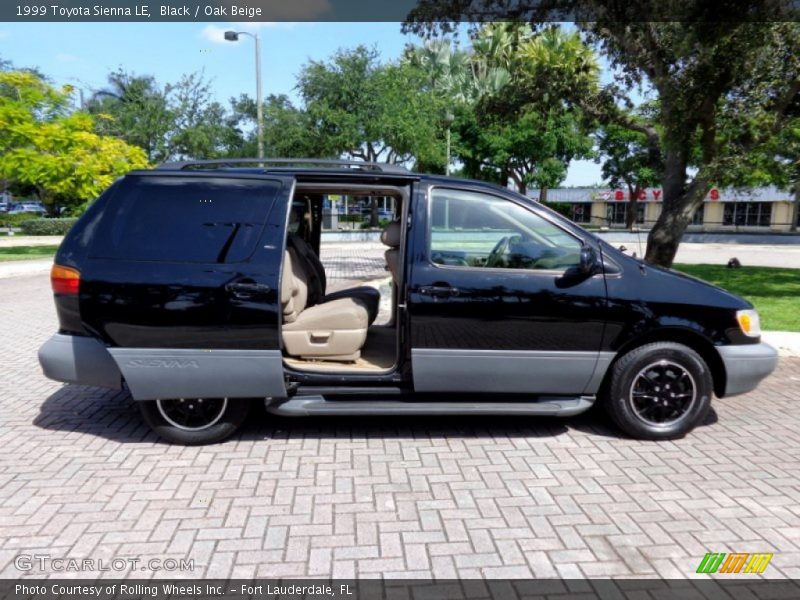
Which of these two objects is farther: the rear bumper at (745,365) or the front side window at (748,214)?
the front side window at (748,214)

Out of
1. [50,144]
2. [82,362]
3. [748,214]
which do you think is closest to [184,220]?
[82,362]

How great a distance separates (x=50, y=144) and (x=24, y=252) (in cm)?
525

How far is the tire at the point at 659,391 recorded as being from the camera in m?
4.36

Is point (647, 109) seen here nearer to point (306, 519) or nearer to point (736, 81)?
point (736, 81)

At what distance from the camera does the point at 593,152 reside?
43.7 metres

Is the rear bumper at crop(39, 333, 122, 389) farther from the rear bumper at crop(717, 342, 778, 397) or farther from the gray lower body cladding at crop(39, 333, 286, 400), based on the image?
the rear bumper at crop(717, 342, 778, 397)

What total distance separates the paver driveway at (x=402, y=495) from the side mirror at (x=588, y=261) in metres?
1.32

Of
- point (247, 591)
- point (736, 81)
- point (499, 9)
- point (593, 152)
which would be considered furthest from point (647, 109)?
point (247, 591)

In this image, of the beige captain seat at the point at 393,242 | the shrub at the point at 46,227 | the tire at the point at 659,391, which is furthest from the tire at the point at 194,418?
the shrub at the point at 46,227

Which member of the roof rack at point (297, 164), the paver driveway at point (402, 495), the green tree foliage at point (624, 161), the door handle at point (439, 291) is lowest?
the paver driveway at point (402, 495)

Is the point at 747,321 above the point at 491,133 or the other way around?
the other way around

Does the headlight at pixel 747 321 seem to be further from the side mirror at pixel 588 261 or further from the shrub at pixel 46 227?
the shrub at pixel 46 227

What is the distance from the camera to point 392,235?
4844 millimetres

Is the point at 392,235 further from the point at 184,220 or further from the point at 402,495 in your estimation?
the point at 402,495
